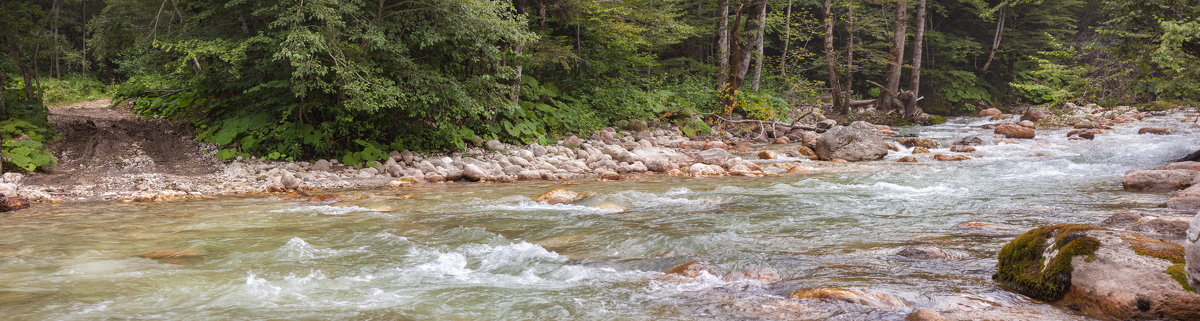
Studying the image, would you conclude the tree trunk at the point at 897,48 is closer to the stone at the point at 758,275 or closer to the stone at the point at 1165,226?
the stone at the point at 1165,226

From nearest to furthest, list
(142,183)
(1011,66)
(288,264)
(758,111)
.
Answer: (288,264) < (142,183) < (758,111) < (1011,66)

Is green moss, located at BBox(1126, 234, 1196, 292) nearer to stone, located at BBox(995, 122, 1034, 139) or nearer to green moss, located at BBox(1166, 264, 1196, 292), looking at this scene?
green moss, located at BBox(1166, 264, 1196, 292)

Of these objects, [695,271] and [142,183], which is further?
[142,183]

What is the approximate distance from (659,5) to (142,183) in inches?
547

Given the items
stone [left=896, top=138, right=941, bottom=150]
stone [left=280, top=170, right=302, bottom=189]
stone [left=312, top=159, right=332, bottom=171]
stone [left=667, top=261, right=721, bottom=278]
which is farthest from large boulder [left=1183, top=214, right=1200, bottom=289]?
stone [left=896, top=138, right=941, bottom=150]

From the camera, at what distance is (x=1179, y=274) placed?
3.25m

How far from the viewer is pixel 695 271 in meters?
4.64

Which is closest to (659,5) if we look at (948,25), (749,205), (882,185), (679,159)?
(679,159)

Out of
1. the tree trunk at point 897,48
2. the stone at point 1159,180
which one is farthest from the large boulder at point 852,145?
the tree trunk at point 897,48

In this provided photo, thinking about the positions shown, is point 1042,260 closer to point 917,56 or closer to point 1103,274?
point 1103,274

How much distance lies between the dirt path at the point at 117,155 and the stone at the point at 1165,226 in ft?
38.2

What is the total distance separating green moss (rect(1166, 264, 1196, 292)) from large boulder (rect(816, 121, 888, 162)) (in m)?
10.2

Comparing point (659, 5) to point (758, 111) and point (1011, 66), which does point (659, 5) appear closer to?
point (758, 111)

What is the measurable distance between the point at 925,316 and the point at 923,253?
1711mm
